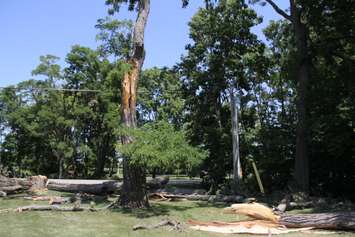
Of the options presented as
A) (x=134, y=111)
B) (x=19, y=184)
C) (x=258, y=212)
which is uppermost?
(x=134, y=111)

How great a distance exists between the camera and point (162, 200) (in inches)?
749

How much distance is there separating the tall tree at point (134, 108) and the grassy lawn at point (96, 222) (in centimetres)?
62

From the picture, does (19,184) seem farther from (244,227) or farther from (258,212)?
(244,227)

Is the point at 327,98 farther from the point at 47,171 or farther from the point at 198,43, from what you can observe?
the point at 47,171

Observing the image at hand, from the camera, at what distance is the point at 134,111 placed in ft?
48.9

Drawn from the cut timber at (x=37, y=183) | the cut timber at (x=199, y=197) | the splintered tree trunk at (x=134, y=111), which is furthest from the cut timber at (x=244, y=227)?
the cut timber at (x=37, y=183)

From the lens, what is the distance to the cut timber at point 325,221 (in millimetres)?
10492

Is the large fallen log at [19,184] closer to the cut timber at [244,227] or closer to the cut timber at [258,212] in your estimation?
the cut timber at [258,212]

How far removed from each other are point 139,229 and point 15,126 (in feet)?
121

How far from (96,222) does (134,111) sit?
452 centimetres

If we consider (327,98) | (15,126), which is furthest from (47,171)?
(327,98)

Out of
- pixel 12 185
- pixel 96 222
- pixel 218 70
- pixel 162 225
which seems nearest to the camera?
pixel 162 225

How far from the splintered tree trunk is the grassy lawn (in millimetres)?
600

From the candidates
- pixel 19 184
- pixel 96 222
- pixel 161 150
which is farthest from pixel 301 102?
pixel 19 184
